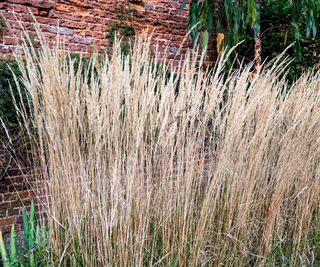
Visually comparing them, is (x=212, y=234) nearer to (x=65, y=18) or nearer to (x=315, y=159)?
(x=315, y=159)

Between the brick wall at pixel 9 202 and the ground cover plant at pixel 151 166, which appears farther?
the brick wall at pixel 9 202

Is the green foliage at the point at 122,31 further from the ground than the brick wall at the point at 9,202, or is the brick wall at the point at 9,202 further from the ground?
the green foliage at the point at 122,31

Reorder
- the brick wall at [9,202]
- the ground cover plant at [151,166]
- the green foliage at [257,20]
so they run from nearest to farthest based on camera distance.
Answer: the ground cover plant at [151,166] < the brick wall at [9,202] < the green foliage at [257,20]

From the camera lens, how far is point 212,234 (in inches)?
78.8

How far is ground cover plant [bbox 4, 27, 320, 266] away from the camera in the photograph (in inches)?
63.3

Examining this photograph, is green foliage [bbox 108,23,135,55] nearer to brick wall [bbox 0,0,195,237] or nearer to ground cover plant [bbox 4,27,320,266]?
brick wall [bbox 0,0,195,237]

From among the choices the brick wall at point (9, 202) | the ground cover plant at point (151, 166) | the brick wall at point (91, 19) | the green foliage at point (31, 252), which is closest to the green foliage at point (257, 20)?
the brick wall at point (91, 19)

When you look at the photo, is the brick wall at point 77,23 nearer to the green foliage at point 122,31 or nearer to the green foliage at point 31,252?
the green foliage at point 122,31

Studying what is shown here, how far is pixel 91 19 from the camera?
4367 mm

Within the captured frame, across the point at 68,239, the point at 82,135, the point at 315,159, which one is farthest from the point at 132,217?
the point at 315,159

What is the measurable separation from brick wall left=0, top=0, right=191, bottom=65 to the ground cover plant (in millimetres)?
1752

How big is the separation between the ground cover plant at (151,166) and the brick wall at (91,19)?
1.75 meters

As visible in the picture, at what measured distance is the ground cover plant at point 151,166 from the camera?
1607mm

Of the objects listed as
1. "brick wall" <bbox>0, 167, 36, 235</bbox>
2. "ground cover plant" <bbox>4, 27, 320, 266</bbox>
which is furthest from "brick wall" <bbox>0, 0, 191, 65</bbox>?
"ground cover plant" <bbox>4, 27, 320, 266</bbox>
